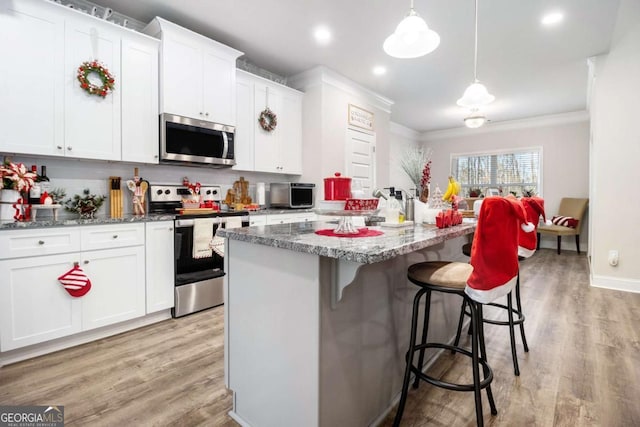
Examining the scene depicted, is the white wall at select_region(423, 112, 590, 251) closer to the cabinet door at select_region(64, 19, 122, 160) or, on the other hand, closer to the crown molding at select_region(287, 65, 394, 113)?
the crown molding at select_region(287, 65, 394, 113)

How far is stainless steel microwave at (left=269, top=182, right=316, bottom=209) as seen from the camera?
156 inches

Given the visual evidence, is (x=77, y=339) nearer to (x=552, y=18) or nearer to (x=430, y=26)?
(x=430, y=26)

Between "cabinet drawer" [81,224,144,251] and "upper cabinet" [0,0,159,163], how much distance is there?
25.4 inches

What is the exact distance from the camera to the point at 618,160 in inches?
143

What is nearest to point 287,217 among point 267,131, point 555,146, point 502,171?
point 267,131

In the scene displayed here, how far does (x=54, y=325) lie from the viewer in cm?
218

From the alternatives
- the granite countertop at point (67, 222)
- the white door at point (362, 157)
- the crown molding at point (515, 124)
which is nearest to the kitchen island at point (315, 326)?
the granite countertop at point (67, 222)

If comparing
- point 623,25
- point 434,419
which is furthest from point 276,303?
point 623,25

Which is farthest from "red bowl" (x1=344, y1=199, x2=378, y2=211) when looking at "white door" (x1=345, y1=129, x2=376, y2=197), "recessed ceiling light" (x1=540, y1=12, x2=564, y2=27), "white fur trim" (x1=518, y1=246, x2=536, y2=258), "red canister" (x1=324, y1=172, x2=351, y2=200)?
"white door" (x1=345, y1=129, x2=376, y2=197)

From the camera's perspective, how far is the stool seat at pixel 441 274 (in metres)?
1.44

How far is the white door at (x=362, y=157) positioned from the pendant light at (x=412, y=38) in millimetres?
2721

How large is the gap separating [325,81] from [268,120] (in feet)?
3.24

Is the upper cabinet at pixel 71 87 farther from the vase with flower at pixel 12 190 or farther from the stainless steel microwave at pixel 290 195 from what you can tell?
the stainless steel microwave at pixel 290 195

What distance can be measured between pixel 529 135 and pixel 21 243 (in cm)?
829
